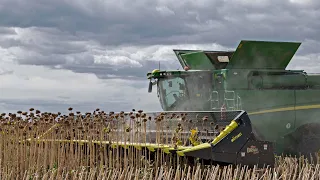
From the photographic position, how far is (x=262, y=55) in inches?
424

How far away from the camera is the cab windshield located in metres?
10.1

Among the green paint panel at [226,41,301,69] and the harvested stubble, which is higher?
the green paint panel at [226,41,301,69]

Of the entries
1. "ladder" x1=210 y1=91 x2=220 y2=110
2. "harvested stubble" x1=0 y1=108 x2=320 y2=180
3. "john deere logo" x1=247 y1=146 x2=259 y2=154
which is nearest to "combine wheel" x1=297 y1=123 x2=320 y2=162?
"harvested stubble" x1=0 y1=108 x2=320 y2=180

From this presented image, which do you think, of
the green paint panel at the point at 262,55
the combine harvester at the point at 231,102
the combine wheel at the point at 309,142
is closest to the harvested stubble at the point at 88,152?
the combine harvester at the point at 231,102

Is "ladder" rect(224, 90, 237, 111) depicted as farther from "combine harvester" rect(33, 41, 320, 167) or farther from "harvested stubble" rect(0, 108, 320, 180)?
"harvested stubble" rect(0, 108, 320, 180)

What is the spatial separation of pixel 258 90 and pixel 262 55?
0.87 m

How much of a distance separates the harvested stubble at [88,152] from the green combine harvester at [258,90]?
113cm

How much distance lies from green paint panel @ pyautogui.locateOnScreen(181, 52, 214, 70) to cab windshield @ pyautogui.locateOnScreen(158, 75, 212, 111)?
816 millimetres

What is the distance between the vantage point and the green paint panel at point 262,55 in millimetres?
10441

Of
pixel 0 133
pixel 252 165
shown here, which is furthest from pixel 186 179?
pixel 0 133

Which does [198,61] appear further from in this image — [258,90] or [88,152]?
[88,152]

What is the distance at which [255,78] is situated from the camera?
1049cm

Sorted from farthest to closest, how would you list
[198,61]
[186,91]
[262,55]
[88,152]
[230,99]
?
[198,61] < [262,55] < [186,91] < [230,99] < [88,152]

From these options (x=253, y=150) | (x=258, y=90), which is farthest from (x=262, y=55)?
(x=253, y=150)
